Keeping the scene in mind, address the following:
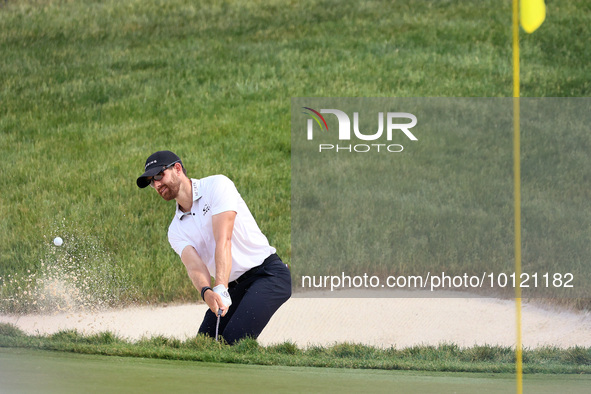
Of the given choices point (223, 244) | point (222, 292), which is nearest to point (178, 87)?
point (223, 244)

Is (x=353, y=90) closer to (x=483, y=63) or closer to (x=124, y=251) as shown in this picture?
(x=483, y=63)

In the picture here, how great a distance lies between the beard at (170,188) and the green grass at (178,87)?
2535 mm

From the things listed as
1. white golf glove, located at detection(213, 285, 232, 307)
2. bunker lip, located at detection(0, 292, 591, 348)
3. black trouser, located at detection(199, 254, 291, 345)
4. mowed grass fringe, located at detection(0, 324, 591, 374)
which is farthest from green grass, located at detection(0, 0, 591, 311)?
white golf glove, located at detection(213, 285, 232, 307)

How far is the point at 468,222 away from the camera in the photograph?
877cm

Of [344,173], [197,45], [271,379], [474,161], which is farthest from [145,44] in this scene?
[271,379]

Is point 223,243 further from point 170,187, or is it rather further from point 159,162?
point 159,162

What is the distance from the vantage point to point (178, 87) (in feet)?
36.0

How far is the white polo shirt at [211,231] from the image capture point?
5.15m

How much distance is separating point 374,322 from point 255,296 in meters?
2.27

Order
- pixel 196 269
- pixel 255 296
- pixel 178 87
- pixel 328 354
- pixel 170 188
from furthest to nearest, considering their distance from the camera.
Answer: pixel 178 87 < pixel 328 354 < pixel 255 296 < pixel 170 188 < pixel 196 269

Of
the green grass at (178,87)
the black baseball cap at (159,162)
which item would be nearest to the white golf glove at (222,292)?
the black baseball cap at (159,162)

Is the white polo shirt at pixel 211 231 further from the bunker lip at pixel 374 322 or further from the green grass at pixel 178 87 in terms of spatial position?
the green grass at pixel 178 87

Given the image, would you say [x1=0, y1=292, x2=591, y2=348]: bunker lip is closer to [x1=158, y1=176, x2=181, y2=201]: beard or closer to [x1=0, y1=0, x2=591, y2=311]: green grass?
[x1=0, y1=0, x2=591, y2=311]: green grass

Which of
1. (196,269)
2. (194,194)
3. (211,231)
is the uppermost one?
(194,194)
